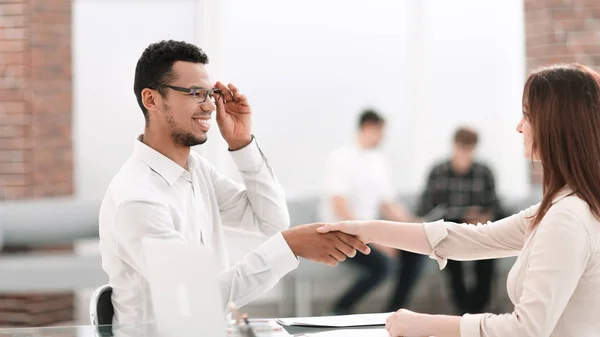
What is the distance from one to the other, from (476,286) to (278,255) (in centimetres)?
335

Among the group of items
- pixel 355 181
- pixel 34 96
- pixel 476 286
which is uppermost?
pixel 34 96

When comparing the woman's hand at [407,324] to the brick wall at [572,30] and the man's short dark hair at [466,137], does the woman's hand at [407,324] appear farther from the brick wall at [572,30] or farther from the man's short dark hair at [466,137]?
the brick wall at [572,30]

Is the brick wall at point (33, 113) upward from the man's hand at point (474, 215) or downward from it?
upward

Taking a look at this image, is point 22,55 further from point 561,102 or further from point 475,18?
point 561,102

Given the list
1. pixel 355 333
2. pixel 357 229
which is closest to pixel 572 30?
pixel 357 229

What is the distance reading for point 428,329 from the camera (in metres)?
1.46

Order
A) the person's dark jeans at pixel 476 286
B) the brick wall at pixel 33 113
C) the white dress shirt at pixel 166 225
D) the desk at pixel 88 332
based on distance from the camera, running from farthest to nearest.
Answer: the person's dark jeans at pixel 476 286
the brick wall at pixel 33 113
the white dress shirt at pixel 166 225
the desk at pixel 88 332

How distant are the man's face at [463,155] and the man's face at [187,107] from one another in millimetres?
3005

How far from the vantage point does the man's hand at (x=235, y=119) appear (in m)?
2.05

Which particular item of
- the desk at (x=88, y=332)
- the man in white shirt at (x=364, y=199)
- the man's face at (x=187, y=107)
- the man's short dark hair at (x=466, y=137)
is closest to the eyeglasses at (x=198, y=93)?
the man's face at (x=187, y=107)

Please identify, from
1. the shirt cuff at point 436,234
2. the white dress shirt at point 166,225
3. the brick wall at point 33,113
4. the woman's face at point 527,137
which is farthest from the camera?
the brick wall at point 33,113

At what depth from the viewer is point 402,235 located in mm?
1839

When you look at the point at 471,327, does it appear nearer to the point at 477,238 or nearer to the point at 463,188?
the point at 477,238

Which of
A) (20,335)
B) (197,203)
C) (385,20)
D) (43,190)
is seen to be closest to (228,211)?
(197,203)
